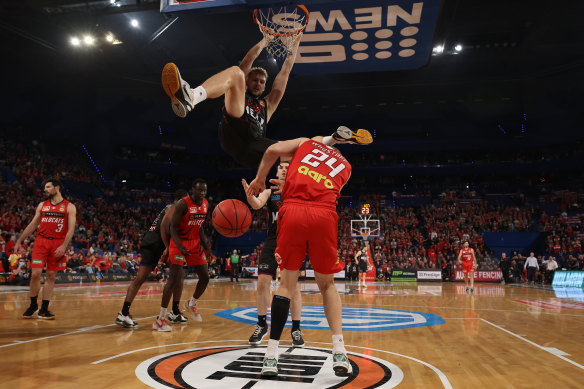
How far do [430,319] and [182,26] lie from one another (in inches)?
752

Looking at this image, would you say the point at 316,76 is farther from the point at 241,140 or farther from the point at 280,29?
the point at 241,140

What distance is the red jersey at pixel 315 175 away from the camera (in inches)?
142

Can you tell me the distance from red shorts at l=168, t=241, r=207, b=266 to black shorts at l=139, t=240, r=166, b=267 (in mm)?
410

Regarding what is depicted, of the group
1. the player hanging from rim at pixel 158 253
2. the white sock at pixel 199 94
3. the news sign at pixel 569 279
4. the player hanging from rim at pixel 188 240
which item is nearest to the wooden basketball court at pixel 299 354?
the player hanging from rim at pixel 158 253

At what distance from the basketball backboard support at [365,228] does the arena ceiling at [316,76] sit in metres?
9.48

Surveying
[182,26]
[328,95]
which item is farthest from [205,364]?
[328,95]

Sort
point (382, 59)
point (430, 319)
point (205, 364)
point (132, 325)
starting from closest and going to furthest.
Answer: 1. point (205, 364)
2. point (132, 325)
3. point (430, 319)
4. point (382, 59)

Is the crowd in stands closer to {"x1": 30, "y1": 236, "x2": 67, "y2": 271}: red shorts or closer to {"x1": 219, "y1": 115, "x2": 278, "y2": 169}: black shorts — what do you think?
{"x1": 30, "y1": 236, "x2": 67, "y2": 271}: red shorts

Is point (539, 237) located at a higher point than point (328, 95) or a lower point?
lower

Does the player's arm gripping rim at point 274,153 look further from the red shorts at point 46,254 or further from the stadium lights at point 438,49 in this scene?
the stadium lights at point 438,49

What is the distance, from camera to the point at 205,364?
3656mm

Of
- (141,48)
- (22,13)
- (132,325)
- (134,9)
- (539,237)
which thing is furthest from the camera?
(539,237)

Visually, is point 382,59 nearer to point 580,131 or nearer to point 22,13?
point 22,13

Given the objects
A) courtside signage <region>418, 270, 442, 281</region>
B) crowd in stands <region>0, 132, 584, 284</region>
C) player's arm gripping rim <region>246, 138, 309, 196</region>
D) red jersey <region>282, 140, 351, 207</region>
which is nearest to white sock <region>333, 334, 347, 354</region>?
red jersey <region>282, 140, 351, 207</region>
